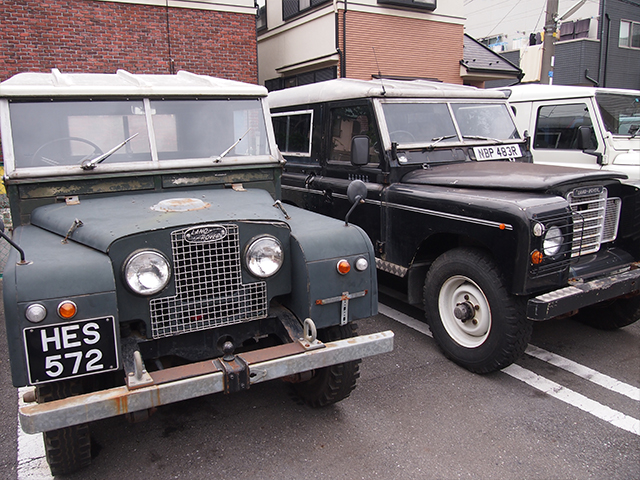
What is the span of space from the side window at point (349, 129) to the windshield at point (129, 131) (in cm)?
136

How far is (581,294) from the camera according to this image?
3.86 m

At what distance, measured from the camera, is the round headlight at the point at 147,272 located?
272 cm

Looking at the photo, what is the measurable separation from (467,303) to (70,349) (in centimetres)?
299

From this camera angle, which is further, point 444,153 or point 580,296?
point 444,153

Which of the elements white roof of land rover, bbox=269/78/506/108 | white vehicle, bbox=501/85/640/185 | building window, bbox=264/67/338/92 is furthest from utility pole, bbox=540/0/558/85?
white roof of land rover, bbox=269/78/506/108

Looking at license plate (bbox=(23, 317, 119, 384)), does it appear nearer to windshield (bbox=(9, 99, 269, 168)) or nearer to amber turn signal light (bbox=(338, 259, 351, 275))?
amber turn signal light (bbox=(338, 259, 351, 275))

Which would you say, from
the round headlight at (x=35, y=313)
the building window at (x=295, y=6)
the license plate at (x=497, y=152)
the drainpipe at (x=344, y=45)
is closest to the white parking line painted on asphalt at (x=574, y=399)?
the license plate at (x=497, y=152)

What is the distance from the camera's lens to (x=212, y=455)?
10.4 feet

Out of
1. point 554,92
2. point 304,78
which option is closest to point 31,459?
point 554,92

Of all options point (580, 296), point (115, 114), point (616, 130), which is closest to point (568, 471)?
point (580, 296)

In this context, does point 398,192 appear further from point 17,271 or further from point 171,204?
point 17,271

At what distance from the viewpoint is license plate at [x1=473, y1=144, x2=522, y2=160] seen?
542cm

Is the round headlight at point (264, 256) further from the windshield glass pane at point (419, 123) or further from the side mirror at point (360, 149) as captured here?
the windshield glass pane at point (419, 123)

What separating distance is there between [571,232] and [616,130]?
4.25 m
